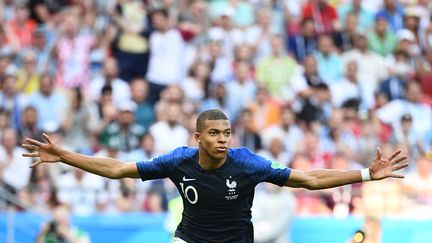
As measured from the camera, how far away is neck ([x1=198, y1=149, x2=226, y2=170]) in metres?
10.6

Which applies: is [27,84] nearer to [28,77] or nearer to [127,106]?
[28,77]

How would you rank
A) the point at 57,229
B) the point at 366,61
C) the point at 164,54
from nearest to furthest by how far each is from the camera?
the point at 57,229, the point at 164,54, the point at 366,61

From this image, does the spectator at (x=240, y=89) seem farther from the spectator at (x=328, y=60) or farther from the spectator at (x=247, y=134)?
the spectator at (x=328, y=60)

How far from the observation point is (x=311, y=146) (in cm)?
1767

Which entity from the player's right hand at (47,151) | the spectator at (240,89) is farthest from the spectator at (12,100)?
the player's right hand at (47,151)

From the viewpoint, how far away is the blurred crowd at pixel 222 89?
16.9 meters

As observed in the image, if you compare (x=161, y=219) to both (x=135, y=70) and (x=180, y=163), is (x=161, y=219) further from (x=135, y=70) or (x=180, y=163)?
(x=180, y=163)

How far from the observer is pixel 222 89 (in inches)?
742

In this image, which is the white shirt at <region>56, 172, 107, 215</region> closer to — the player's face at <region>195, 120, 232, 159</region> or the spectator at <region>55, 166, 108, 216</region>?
the spectator at <region>55, 166, 108, 216</region>

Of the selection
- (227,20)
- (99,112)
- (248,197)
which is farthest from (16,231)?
(248,197)

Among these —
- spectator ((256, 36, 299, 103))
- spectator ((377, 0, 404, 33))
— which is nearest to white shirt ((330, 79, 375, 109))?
spectator ((256, 36, 299, 103))

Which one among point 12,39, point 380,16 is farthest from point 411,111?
point 12,39

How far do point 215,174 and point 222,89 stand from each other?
8301 mm

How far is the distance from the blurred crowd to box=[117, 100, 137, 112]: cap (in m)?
0.04
